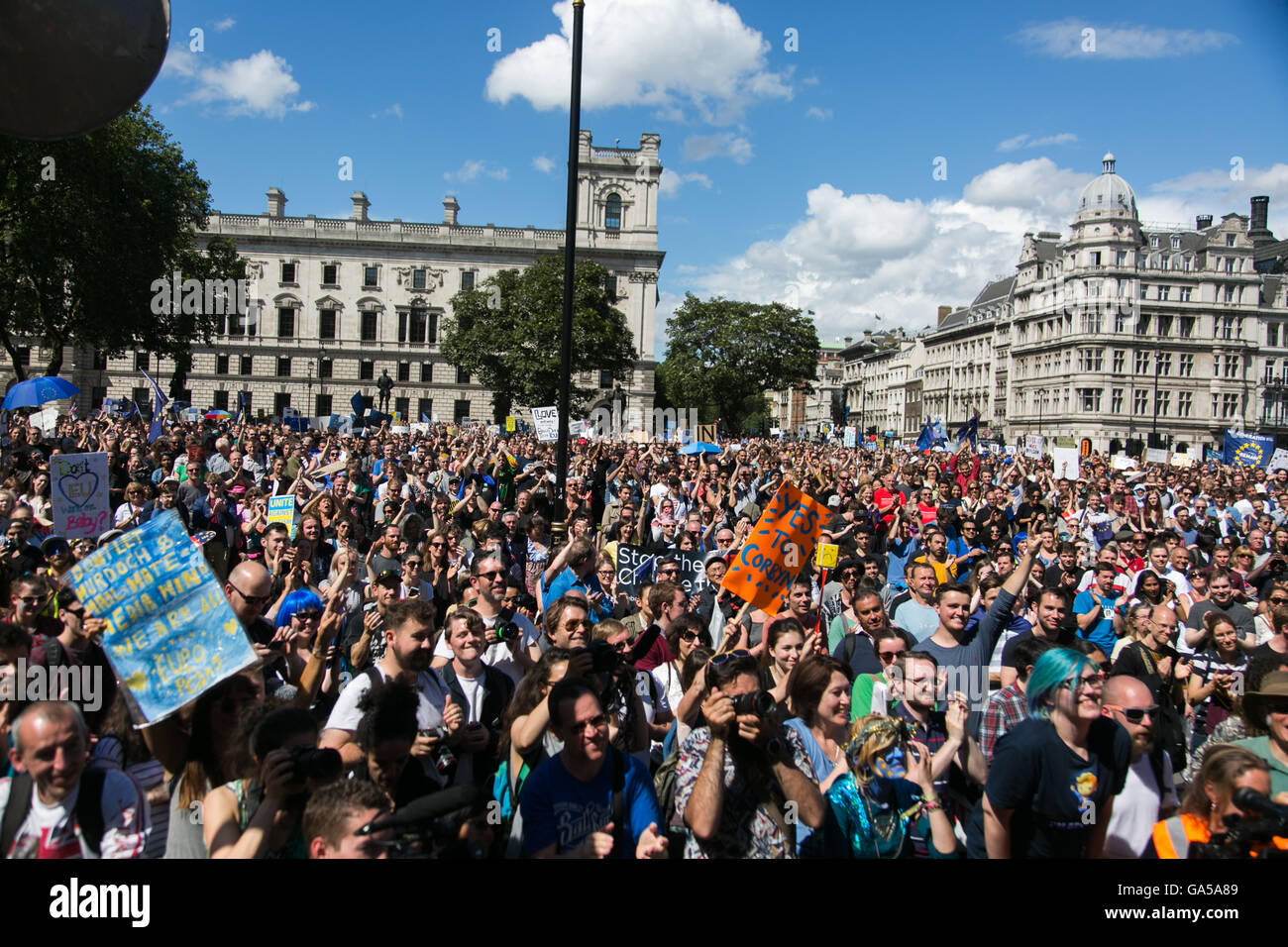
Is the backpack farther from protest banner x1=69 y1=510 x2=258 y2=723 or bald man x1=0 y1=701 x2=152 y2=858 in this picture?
protest banner x1=69 y1=510 x2=258 y2=723

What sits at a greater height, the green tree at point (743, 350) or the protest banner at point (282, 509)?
the green tree at point (743, 350)

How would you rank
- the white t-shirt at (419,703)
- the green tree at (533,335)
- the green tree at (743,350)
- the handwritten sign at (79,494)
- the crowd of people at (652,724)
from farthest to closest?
the green tree at (743,350) → the green tree at (533,335) → the handwritten sign at (79,494) → the white t-shirt at (419,703) → the crowd of people at (652,724)

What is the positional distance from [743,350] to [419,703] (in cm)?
6317

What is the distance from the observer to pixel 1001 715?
13.8 feet

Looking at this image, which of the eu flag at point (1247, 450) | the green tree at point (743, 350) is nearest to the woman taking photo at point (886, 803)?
the eu flag at point (1247, 450)

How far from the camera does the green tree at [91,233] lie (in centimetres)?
3184

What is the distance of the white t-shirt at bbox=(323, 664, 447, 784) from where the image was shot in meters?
3.67

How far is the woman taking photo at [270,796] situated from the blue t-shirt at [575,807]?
664 mm

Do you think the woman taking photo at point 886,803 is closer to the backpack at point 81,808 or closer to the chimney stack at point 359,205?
the backpack at point 81,808

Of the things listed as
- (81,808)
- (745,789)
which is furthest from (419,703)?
(745,789)

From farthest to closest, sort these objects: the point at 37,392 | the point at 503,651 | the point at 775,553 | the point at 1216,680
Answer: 1. the point at 37,392
2. the point at 775,553
3. the point at 1216,680
4. the point at 503,651

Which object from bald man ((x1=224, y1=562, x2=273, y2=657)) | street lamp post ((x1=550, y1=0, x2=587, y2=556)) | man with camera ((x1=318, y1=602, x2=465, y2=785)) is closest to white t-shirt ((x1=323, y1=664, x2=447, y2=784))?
man with camera ((x1=318, y1=602, x2=465, y2=785))

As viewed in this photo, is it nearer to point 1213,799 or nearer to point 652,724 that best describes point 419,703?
point 652,724
